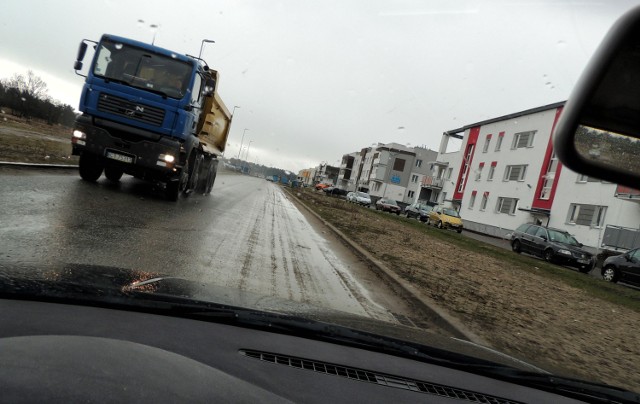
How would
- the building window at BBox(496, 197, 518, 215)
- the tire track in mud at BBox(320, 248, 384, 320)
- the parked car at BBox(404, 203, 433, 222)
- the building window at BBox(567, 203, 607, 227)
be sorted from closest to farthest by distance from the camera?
the tire track in mud at BBox(320, 248, 384, 320)
the building window at BBox(567, 203, 607, 227)
the building window at BBox(496, 197, 518, 215)
the parked car at BBox(404, 203, 433, 222)

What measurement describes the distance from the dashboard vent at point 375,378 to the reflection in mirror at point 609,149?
4.03 feet

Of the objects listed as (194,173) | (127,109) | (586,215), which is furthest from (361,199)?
(127,109)

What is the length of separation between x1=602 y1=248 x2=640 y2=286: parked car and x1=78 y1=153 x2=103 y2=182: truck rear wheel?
17444 millimetres

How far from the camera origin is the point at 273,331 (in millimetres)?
2445

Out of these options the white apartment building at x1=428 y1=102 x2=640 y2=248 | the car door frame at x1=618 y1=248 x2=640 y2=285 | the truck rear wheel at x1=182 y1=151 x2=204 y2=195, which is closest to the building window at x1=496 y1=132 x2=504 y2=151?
the white apartment building at x1=428 y1=102 x2=640 y2=248

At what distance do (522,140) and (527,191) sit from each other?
14.9ft

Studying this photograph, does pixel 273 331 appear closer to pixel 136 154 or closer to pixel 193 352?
pixel 193 352

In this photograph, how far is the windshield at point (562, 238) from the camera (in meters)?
21.5

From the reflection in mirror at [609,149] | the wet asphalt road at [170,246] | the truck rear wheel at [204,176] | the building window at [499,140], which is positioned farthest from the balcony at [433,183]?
the reflection in mirror at [609,149]

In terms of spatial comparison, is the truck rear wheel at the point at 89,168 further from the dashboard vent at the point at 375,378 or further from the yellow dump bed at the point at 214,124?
the dashboard vent at the point at 375,378

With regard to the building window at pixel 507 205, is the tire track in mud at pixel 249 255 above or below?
below

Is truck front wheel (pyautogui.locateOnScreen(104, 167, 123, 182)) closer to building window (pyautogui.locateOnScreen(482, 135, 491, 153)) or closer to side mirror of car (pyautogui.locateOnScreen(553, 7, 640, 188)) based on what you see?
side mirror of car (pyautogui.locateOnScreen(553, 7, 640, 188))

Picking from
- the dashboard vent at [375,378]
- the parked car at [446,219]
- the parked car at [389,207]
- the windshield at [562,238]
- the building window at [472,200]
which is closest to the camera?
the dashboard vent at [375,378]

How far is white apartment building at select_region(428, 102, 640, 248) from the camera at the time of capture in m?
29.1
